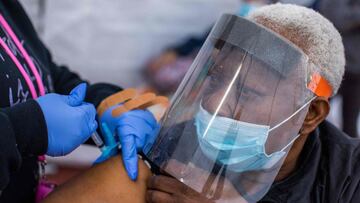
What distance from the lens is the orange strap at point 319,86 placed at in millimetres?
1266

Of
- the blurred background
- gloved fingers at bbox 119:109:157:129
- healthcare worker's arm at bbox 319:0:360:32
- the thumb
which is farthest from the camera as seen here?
the blurred background

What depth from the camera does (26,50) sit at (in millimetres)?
1429

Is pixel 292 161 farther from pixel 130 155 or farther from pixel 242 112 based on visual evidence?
pixel 130 155

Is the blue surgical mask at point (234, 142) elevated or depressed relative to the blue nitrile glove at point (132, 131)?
elevated

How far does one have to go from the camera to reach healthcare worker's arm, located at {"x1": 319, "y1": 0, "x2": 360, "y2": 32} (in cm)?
278

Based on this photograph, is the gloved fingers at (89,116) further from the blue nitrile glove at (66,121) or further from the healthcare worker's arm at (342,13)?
the healthcare worker's arm at (342,13)

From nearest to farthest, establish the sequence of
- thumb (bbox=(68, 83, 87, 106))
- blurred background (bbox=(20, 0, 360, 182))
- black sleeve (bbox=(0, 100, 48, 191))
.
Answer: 1. black sleeve (bbox=(0, 100, 48, 191))
2. thumb (bbox=(68, 83, 87, 106))
3. blurred background (bbox=(20, 0, 360, 182))

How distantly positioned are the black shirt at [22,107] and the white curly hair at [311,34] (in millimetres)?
578

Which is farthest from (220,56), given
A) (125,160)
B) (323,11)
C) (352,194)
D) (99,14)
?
(99,14)

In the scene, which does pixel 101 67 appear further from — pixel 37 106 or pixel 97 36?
pixel 37 106

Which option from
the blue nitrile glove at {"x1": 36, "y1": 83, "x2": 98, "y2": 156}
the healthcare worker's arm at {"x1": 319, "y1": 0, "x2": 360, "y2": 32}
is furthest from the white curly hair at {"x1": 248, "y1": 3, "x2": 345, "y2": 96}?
the healthcare worker's arm at {"x1": 319, "y1": 0, "x2": 360, "y2": 32}

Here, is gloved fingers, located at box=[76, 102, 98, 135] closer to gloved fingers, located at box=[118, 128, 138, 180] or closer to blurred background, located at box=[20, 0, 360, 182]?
gloved fingers, located at box=[118, 128, 138, 180]

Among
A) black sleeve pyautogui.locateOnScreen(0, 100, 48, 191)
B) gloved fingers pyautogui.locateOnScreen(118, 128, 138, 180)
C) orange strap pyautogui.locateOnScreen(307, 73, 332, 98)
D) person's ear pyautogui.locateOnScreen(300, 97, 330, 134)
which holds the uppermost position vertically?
orange strap pyautogui.locateOnScreen(307, 73, 332, 98)

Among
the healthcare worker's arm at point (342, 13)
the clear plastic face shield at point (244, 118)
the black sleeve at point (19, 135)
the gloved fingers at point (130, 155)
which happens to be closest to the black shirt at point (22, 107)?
the black sleeve at point (19, 135)
